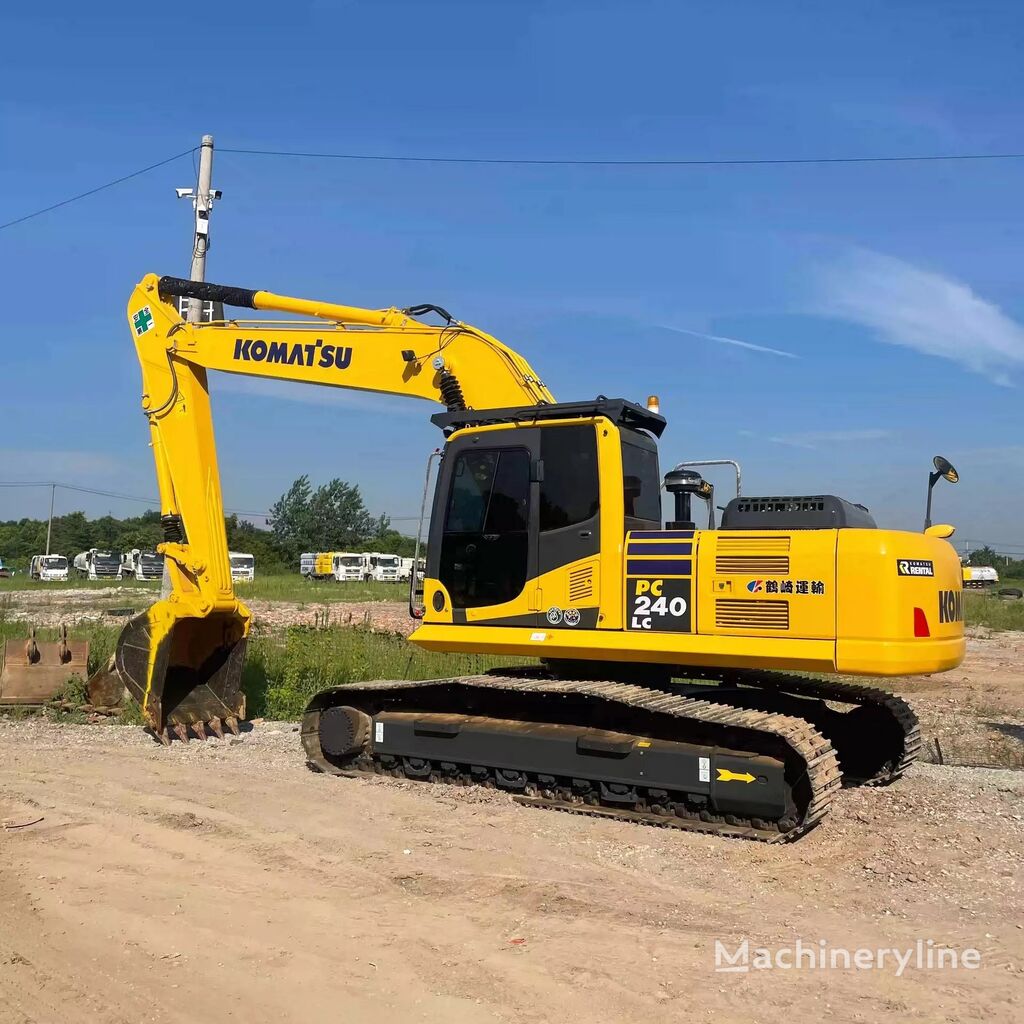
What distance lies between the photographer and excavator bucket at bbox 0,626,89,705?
465 inches

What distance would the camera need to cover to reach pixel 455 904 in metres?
5.62

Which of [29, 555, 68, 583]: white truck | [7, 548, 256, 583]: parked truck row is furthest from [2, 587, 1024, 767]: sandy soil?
[29, 555, 68, 583]: white truck

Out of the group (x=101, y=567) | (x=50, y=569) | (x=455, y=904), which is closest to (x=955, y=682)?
(x=455, y=904)

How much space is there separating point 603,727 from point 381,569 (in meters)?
56.6

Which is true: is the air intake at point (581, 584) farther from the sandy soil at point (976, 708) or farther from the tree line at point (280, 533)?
the tree line at point (280, 533)

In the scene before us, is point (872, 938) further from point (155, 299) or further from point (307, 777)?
point (155, 299)

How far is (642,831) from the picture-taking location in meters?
7.23

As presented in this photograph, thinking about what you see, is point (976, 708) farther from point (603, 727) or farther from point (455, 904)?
point (455, 904)

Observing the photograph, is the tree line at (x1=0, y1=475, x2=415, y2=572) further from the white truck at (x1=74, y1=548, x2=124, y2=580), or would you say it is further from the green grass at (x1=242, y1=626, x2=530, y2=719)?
the green grass at (x1=242, y1=626, x2=530, y2=719)

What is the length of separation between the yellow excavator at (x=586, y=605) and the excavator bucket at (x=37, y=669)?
2278mm

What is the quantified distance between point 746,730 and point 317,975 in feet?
12.2

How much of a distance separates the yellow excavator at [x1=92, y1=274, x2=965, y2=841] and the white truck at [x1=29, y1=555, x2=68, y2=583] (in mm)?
54706

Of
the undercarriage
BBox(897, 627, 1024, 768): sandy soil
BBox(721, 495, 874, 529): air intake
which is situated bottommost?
BBox(897, 627, 1024, 768): sandy soil

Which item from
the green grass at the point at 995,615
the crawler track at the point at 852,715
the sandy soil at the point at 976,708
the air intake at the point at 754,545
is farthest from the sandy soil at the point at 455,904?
the green grass at the point at 995,615
